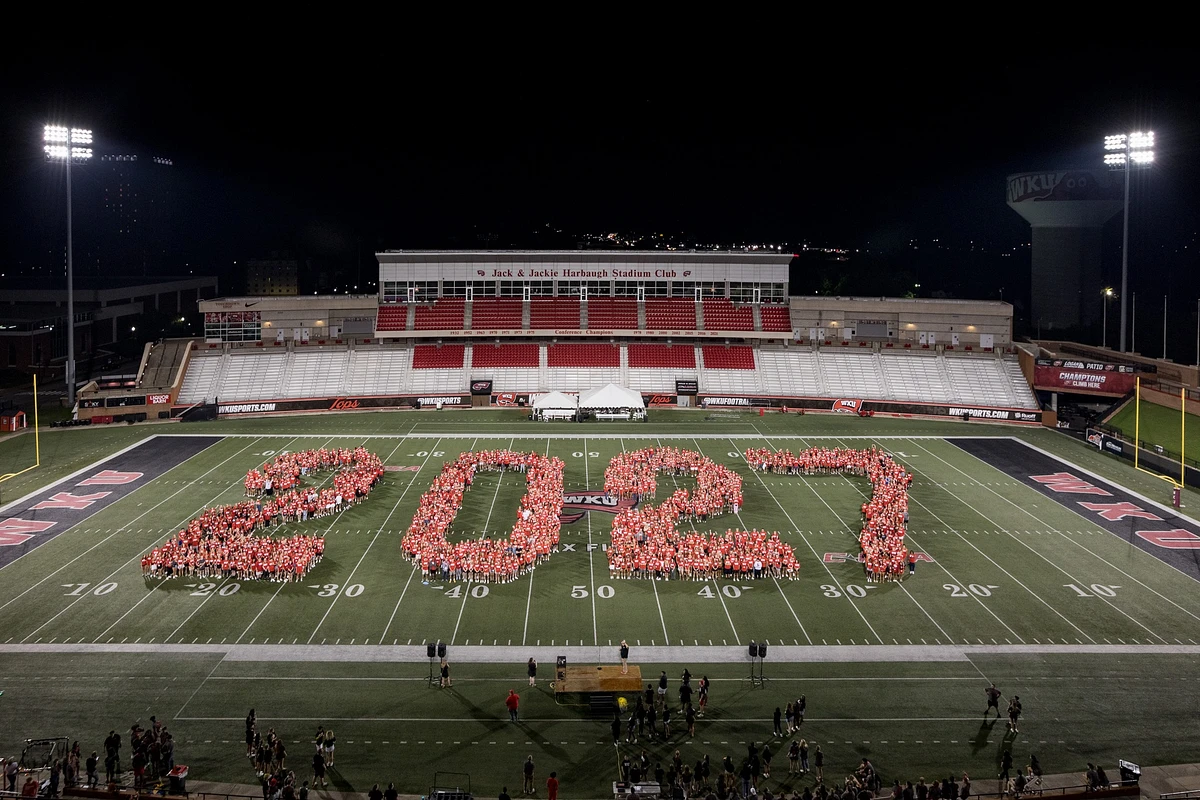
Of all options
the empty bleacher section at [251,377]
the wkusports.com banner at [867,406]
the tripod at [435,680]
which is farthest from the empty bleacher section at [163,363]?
the tripod at [435,680]

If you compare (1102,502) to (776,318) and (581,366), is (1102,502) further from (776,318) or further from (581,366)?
(581,366)

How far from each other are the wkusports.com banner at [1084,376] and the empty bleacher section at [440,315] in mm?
39017

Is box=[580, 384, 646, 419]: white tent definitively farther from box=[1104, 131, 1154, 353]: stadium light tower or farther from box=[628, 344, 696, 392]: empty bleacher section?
box=[1104, 131, 1154, 353]: stadium light tower

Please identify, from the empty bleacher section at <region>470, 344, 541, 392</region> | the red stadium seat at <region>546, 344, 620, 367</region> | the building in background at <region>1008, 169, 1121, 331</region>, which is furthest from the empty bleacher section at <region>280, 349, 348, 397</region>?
the building in background at <region>1008, 169, 1121, 331</region>

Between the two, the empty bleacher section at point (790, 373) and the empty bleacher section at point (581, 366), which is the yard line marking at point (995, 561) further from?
the empty bleacher section at point (581, 366)

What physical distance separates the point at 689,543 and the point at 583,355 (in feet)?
114

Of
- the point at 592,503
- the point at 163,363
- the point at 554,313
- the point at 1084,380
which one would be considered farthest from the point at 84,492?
the point at 1084,380

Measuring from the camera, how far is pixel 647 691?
19.0 meters

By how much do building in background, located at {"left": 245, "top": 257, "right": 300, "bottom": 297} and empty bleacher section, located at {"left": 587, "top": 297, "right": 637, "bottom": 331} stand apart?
93117 millimetres

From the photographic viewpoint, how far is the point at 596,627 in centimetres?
2422

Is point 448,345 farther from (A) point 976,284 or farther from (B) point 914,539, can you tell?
(A) point 976,284

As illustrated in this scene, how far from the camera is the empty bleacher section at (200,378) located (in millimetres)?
56375

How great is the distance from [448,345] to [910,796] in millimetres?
52112

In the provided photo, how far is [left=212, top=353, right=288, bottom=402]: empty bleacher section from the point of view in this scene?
57250 mm
